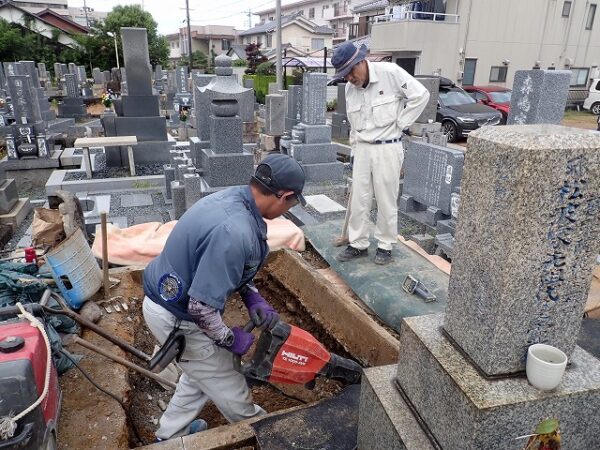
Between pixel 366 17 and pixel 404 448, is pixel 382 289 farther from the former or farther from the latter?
pixel 366 17

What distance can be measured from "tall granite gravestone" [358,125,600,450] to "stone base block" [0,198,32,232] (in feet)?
22.5

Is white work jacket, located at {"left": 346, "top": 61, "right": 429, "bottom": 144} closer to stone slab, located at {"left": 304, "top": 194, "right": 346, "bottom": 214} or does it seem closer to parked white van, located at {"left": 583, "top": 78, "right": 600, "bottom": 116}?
stone slab, located at {"left": 304, "top": 194, "right": 346, "bottom": 214}

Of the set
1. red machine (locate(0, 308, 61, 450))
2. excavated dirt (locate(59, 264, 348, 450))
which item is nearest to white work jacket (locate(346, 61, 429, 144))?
excavated dirt (locate(59, 264, 348, 450))

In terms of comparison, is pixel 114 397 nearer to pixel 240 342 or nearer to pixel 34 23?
pixel 240 342

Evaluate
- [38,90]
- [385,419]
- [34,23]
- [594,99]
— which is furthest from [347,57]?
[34,23]

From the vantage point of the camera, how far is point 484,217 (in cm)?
168

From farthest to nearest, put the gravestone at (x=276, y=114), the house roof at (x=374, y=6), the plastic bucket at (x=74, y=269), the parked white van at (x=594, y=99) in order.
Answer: the house roof at (x=374, y=6), the parked white van at (x=594, y=99), the gravestone at (x=276, y=114), the plastic bucket at (x=74, y=269)

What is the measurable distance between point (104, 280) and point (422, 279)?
9.89 ft

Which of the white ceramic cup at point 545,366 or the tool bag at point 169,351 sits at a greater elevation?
the white ceramic cup at point 545,366

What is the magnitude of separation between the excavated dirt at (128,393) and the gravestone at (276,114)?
8.64m

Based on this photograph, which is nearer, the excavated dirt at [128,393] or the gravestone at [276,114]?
the excavated dirt at [128,393]

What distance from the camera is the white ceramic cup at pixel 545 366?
161 cm

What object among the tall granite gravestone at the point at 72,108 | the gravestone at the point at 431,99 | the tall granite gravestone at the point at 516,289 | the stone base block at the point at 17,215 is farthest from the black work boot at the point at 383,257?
the tall granite gravestone at the point at 72,108

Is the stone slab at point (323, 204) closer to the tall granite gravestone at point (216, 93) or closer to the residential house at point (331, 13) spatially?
the tall granite gravestone at point (216, 93)
